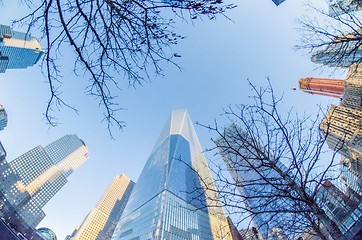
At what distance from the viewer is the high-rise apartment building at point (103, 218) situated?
167 meters

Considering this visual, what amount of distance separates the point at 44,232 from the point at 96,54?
106966mm

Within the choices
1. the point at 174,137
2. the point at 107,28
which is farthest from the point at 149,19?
the point at 174,137

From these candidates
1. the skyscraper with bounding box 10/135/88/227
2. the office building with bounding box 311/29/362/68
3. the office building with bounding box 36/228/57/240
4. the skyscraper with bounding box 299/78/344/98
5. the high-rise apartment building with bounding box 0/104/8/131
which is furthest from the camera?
the skyscraper with bounding box 10/135/88/227

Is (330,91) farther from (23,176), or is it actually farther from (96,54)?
(23,176)

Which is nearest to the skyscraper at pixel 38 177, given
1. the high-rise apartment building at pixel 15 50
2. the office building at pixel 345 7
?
the high-rise apartment building at pixel 15 50

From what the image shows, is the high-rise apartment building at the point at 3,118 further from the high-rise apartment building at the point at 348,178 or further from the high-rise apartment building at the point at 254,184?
the high-rise apartment building at the point at 348,178

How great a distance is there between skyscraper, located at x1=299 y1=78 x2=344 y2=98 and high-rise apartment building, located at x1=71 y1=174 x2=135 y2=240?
19417cm

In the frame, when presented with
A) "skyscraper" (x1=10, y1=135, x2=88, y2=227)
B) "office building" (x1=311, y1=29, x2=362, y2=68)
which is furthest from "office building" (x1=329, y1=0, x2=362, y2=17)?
"skyscraper" (x1=10, y1=135, x2=88, y2=227)

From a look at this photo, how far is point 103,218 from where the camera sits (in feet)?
593

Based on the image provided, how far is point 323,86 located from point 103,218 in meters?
207

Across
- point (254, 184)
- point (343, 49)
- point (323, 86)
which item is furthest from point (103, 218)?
point (343, 49)

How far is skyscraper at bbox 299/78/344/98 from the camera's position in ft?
326

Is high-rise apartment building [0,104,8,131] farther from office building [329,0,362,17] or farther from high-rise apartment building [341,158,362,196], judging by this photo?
high-rise apartment building [341,158,362,196]

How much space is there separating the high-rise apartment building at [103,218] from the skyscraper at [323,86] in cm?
19417
